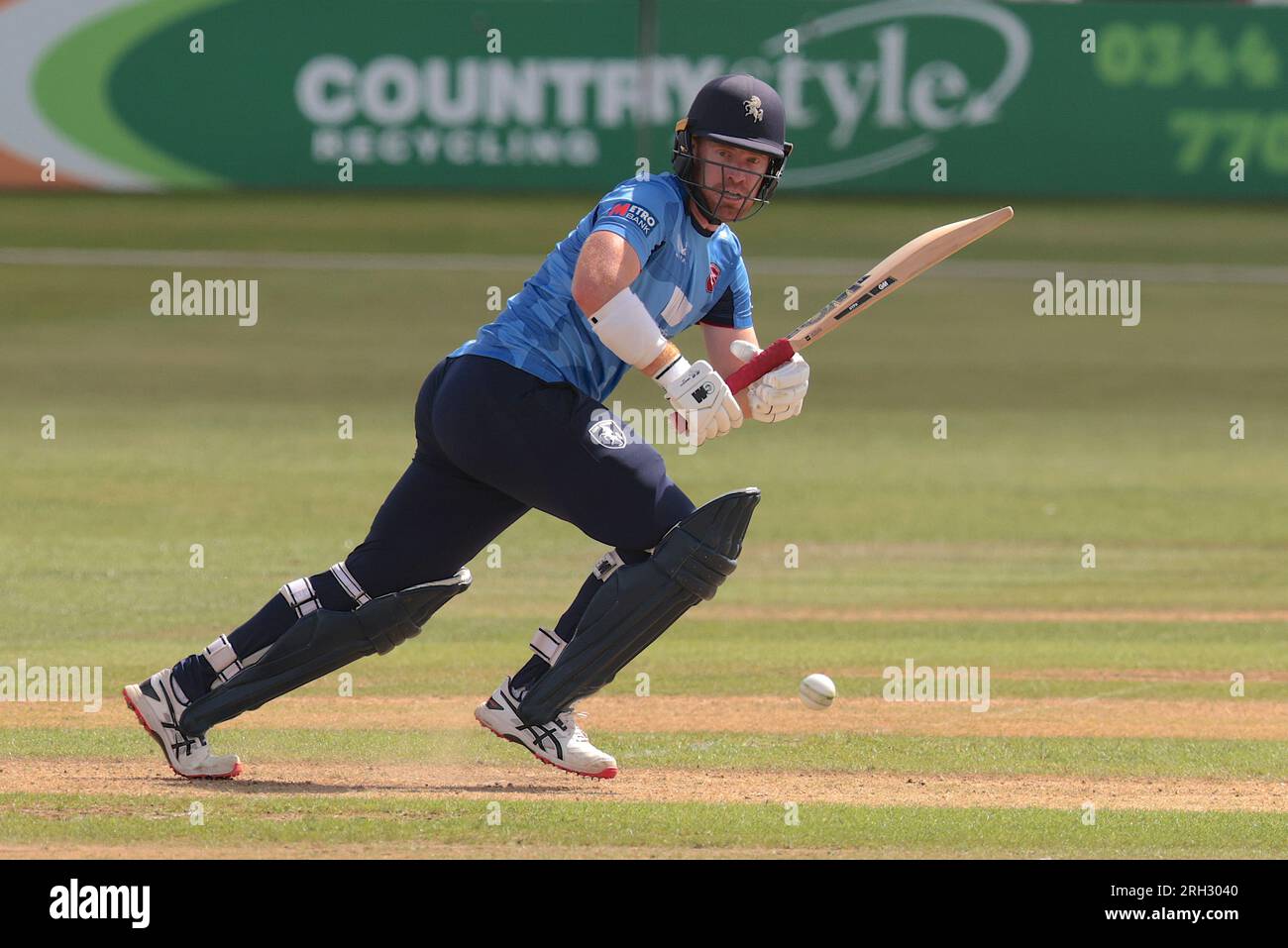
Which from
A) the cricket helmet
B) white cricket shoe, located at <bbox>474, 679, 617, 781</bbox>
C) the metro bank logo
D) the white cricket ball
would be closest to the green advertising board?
the white cricket ball

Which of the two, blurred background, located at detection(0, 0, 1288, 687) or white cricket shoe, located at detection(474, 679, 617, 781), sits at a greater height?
blurred background, located at detection(0, 0, 1288, 687)

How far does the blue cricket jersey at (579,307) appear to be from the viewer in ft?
19.7

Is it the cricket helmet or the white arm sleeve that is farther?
the cricket helmet

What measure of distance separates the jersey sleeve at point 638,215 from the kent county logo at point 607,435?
0.51m

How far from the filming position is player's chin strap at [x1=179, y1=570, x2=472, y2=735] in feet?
20.3

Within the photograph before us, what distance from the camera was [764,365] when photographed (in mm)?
6262

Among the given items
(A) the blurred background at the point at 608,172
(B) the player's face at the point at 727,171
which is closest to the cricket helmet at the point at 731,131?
(B) the player's face at the point at 727,171

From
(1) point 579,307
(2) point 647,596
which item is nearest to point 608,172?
(1) point 579,307

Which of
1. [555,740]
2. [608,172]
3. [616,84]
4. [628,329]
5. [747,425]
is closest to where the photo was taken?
[628,329]

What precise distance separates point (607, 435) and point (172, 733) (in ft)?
5.73

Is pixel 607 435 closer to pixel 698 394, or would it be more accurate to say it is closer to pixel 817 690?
pixel 698 394

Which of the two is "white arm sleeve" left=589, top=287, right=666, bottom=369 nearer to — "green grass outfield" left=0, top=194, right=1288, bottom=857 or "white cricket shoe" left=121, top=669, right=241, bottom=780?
"green grass outfield" left=0, top=194, right=1288, bottom=857

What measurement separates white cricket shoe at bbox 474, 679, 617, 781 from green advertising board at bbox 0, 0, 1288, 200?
64.0ft

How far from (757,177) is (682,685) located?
9.61 feet
